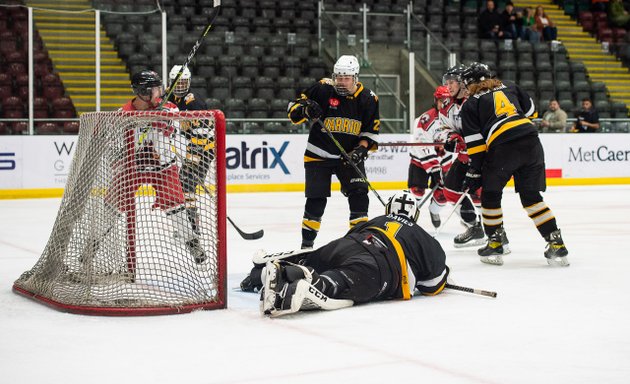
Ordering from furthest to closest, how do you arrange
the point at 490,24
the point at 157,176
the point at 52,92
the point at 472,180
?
the point at 490,24, the point at 52,92, the point at 472,180, the point at 157,176

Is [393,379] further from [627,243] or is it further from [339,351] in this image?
[627,243]

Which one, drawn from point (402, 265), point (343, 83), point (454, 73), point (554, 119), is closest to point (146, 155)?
point (402, 265)

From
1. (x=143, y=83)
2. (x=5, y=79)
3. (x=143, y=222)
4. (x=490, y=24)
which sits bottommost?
(x=143, y=222)

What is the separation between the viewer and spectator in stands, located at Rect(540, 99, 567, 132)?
1269 centimetres

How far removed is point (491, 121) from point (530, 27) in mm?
11156

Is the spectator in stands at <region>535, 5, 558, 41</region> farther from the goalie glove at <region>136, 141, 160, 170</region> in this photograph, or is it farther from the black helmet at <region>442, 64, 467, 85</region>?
the goalie glove at <region>136, 141, 160, 170</region>

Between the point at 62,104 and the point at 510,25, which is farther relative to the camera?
the point at 510,25

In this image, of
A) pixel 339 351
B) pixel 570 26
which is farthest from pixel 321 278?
pixel 570 26

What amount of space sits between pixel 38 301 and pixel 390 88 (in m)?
A: 8.33

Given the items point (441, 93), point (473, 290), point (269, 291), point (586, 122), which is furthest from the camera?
point (586, 122)

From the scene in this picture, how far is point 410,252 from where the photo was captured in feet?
12.4

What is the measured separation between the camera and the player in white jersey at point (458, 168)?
19.5ft

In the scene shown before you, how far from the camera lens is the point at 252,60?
12.3m

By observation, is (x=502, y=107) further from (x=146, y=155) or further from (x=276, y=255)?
(x=146, y=155)
